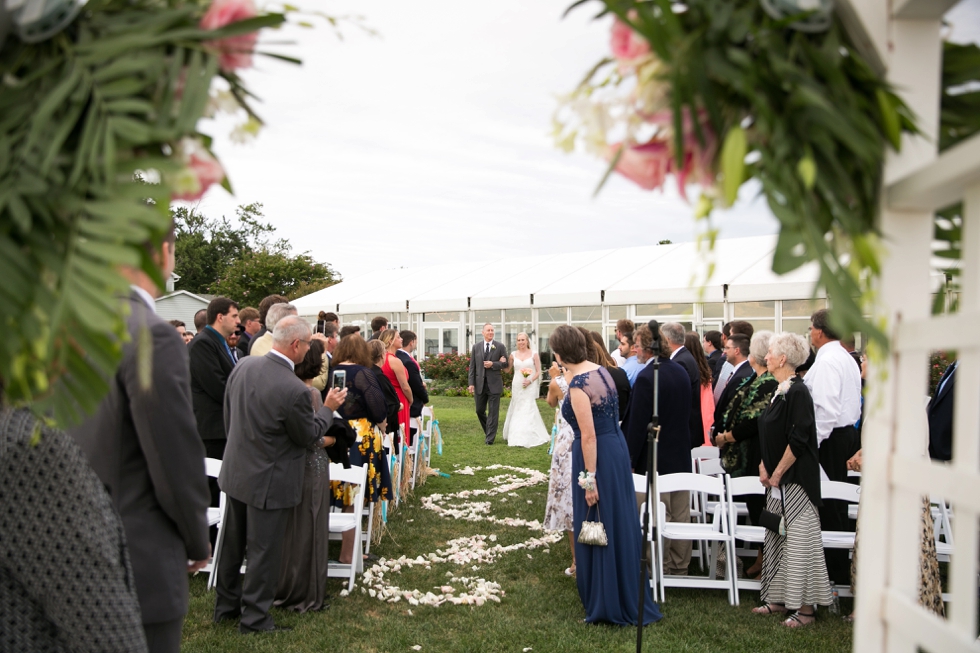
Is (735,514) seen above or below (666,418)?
below

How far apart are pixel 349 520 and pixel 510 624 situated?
5.60ft

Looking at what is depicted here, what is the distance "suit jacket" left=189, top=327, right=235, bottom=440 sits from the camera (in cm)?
661

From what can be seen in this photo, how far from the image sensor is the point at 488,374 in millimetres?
14438

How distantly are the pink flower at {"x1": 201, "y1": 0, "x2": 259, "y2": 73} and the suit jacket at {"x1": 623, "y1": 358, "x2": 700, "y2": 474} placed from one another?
5388 mm

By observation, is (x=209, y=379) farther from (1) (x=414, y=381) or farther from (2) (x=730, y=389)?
(2) (x=730, y=389)

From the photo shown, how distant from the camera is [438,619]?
18.4ft

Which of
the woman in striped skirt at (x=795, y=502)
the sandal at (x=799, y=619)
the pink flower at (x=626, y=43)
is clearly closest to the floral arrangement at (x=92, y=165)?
the pink flower at (x=626, y=43)

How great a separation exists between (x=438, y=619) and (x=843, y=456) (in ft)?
12.3

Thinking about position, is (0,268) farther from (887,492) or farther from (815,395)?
(815,395)

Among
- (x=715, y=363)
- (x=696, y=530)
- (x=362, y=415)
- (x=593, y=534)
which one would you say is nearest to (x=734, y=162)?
(x=593, y=534)

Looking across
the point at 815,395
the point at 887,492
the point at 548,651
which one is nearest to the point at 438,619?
the point at 548,651

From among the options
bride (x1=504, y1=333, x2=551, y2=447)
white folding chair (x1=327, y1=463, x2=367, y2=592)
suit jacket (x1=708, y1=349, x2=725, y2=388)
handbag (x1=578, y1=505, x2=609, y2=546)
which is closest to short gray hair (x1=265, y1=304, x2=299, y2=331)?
white folding chair (x1=327, y1=463, x2=367, y2=592)

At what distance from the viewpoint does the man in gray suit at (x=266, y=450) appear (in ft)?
→ 16.7

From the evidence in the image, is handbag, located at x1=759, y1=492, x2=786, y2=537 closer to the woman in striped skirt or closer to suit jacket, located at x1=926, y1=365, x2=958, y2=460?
the woman in striped skirt
